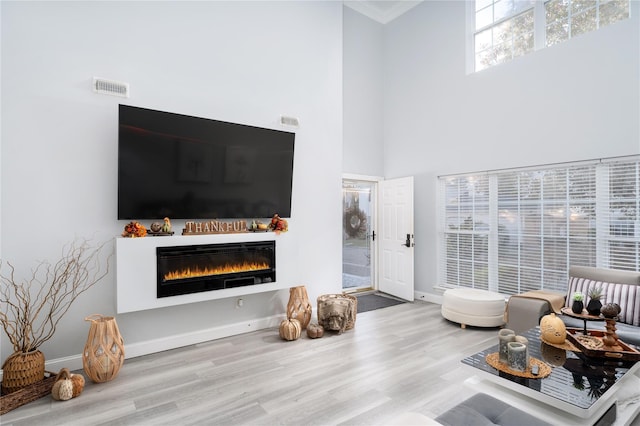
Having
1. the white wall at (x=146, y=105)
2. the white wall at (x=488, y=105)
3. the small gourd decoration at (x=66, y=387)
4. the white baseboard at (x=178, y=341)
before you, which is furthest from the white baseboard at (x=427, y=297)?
the small gourd decoration at (x=66, y=387)

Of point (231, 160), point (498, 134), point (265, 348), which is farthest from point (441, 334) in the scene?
point (231, 160)

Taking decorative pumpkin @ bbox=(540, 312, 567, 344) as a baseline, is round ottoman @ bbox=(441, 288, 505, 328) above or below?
below

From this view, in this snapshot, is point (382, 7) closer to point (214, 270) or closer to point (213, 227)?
point (213, 227)

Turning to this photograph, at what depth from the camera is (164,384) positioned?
9.20 feet

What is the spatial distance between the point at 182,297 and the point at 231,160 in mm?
1470

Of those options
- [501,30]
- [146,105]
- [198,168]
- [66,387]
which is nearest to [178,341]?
[66,387]

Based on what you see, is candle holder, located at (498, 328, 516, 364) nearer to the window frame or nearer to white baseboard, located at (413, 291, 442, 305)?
white baseboard, located at (413, 291, 442, 305)

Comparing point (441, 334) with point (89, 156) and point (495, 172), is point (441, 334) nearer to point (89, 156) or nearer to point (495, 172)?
point (495, 172)

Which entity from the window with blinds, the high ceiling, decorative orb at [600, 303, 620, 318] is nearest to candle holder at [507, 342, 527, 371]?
decorative orb at [600, 303, 620, 318]

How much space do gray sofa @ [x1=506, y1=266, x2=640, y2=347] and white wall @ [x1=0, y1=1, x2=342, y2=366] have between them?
2.19 meters

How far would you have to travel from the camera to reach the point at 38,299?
2.95 m

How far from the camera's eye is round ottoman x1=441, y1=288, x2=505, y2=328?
4098 millimetres

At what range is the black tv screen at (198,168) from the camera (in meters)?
3.23

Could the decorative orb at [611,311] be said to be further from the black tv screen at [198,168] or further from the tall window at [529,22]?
the tall window at [529,22]
